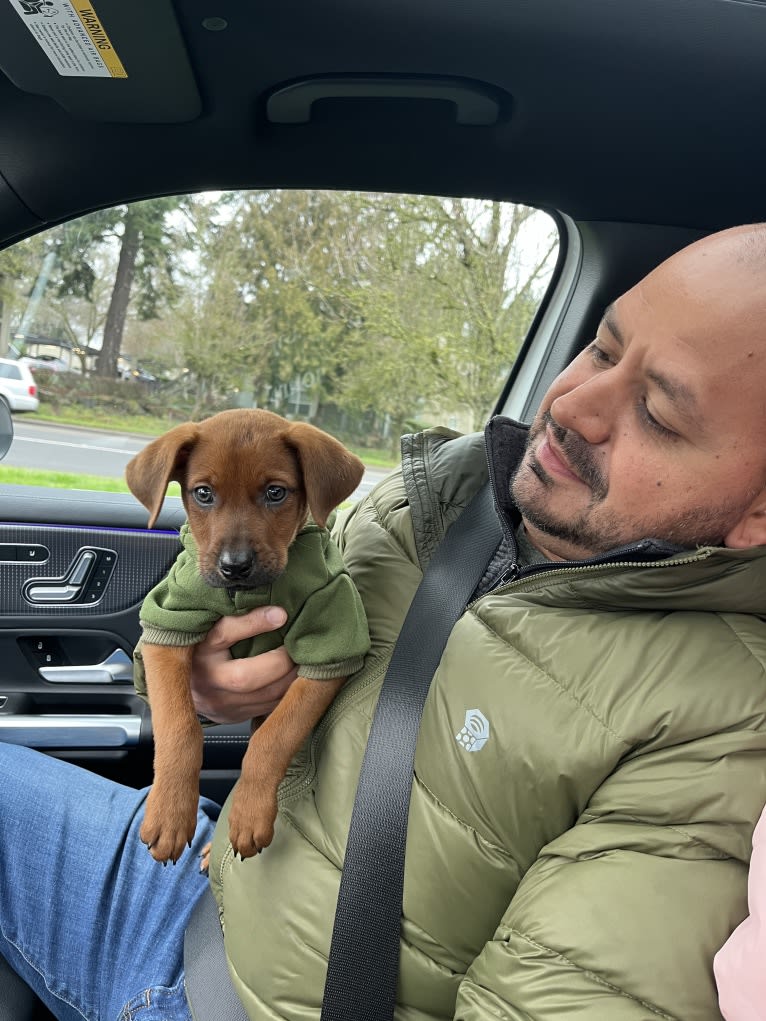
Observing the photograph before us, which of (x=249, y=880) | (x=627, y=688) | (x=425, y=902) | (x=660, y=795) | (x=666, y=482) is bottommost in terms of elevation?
(x=249, y=880)

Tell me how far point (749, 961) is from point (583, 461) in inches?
35.9

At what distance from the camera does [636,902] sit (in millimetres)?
1234

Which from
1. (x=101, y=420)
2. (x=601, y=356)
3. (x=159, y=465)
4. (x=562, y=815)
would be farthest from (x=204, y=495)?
(x=101, y=420)

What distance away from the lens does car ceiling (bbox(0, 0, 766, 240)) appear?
1.68m

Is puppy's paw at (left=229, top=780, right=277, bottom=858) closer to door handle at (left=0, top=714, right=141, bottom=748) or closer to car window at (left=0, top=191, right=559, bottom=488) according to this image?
door handle at (left=0, top=714, right=141, bottom=748)

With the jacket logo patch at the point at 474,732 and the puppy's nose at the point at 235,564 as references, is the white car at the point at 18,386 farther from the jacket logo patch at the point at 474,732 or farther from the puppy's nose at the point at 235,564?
the jacket logo patch at the point at 474,732

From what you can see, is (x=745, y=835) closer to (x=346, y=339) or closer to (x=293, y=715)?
A: (x=293, y=715)

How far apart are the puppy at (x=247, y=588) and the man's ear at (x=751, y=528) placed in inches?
30.4

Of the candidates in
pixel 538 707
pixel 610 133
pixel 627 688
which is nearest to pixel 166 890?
pixel 538 707

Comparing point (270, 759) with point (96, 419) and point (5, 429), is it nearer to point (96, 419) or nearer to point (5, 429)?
point (5, 429)

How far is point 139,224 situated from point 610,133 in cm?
140

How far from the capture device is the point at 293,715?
1746mm

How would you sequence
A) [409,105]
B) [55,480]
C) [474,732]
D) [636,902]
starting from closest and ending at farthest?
[636,902] < [474,732] < [409,105] < [55,480]

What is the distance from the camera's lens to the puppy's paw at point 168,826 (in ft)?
5.49
